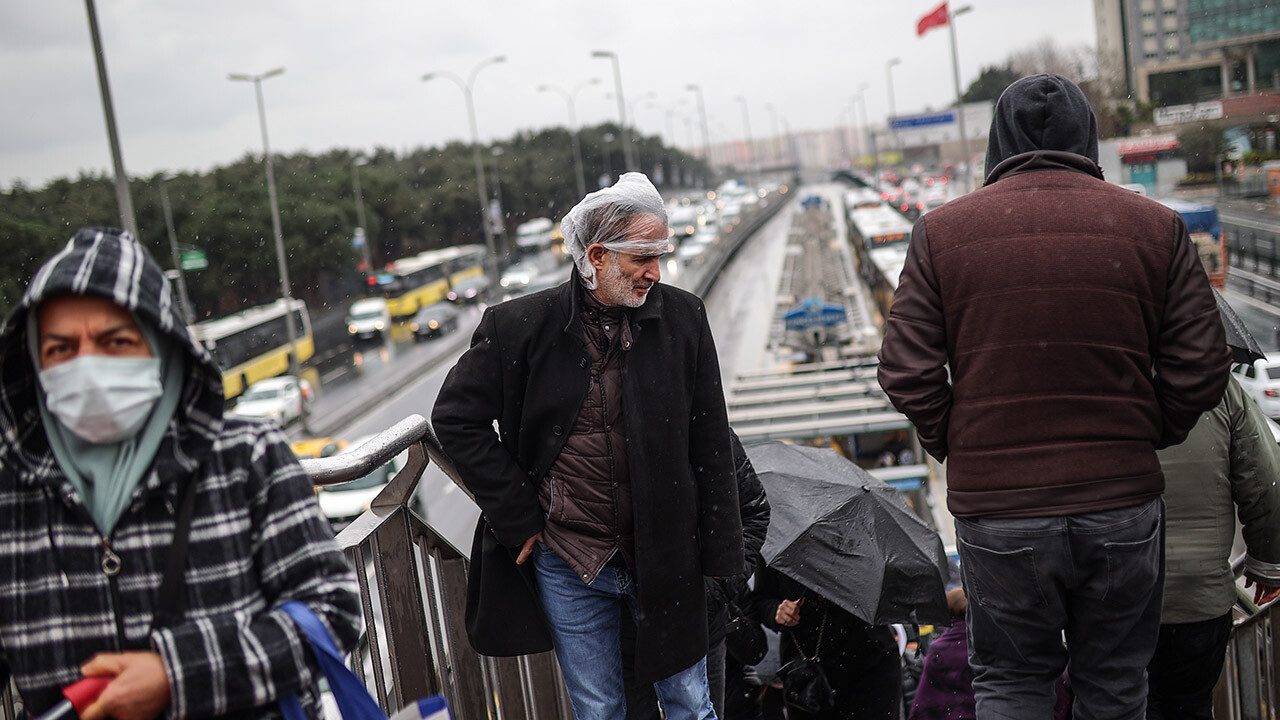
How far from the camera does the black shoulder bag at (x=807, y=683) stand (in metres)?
3.91

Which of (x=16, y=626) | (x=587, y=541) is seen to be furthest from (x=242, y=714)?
(x=587, y=541)

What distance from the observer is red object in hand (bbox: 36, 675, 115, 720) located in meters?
1.62

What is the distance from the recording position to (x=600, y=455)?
2.74 m

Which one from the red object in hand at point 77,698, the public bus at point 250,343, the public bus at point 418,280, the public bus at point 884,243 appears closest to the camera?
the red object in hand at point 77,698

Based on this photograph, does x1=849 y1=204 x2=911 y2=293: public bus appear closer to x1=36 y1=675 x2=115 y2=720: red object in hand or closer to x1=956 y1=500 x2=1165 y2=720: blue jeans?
x1=956 y1=500 x2=1165 y2=720: blue jeans

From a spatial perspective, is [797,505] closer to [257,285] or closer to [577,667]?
[577,667]

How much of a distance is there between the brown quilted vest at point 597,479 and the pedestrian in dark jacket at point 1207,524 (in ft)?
4.97

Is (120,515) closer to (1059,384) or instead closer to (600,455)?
(600,455)

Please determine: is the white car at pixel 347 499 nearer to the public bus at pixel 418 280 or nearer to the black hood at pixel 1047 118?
the black hood at pixel 1047 118

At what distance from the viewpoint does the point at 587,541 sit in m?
2.77

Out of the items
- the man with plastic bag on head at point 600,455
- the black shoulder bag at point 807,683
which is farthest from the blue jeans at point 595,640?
the black shoulder bag at point 807,683

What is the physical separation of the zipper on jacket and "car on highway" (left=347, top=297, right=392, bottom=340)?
47.8 meters

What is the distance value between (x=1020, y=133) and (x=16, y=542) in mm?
2319

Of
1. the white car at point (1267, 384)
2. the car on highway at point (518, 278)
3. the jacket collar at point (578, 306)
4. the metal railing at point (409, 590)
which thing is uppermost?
the jacket collar at point (578, 306)
